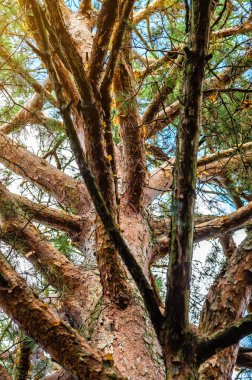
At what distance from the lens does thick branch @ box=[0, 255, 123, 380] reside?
2.97 ft

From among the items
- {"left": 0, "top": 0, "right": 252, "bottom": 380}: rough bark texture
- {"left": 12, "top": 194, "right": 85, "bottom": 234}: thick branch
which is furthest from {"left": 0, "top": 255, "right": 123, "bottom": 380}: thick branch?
{"left": 12, "top": 194, "right": 85, "bottom": 234}: thick branch

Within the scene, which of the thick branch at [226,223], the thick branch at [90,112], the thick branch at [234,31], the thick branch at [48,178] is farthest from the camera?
the thick branch at [48,178]

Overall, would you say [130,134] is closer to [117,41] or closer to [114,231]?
[117,41]

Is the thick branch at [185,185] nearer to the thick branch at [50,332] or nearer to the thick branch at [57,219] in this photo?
the thick branch at [50,332]

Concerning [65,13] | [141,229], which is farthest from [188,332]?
[65,13]

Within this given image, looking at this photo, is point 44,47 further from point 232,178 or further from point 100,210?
point 232,178

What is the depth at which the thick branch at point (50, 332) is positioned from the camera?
0.91 metres

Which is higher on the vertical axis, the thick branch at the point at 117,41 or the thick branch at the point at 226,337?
the thick branch at the point at 117,41

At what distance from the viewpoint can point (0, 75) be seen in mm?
1711

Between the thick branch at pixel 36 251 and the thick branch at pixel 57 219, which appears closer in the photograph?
the thick branch at pixel 36 251

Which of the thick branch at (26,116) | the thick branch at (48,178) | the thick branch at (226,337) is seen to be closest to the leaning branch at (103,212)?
the thick branch at (226,337)

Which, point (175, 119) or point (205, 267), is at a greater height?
point (175, 119)

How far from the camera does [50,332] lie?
97 cm

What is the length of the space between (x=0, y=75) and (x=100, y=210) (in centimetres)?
111
